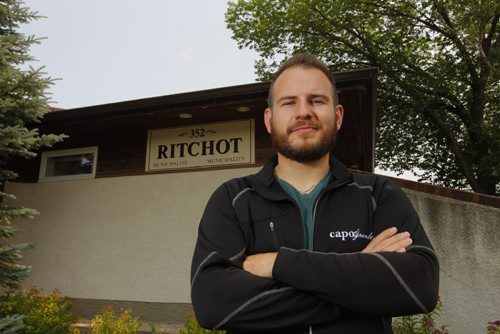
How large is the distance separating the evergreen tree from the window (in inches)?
53.3

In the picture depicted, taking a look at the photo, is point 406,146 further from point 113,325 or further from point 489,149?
point 113,325

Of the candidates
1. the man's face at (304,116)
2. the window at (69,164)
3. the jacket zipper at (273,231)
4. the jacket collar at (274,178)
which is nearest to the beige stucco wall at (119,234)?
the window at (69,164)

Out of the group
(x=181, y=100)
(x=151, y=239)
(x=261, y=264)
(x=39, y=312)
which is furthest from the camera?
(x=151, y=239)

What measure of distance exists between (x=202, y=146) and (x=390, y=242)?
517 centimetres

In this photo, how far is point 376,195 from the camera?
1.86 meters

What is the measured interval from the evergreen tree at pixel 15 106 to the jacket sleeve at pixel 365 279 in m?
4.94

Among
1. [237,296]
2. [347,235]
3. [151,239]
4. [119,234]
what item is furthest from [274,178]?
[119,234]

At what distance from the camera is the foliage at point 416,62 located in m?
14.9

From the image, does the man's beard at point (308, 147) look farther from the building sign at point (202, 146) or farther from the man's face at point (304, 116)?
the building sign at point (202, 146)

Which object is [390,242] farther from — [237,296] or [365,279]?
[237,296]

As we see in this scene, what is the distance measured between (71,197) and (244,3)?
43.5 feet

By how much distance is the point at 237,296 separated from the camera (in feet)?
5.09

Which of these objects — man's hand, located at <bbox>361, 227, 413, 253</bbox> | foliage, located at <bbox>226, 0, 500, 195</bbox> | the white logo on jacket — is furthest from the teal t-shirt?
foliage, located at <bbox>226, 0, 500, 195</bbox>

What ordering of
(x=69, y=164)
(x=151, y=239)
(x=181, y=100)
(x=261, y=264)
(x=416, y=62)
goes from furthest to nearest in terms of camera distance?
(x=416, y=62) < (x=69, y=164) < (x=151, y=239) < (x=181, y=100) < (x=261, y=264)
